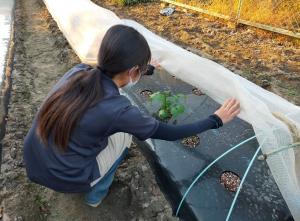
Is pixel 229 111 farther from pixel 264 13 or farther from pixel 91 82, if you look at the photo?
pixel 264 13

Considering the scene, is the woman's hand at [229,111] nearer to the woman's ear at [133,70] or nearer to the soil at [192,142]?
the woman's ear at [133,70]

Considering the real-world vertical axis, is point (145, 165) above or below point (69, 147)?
below

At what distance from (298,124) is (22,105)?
2684 millimetres

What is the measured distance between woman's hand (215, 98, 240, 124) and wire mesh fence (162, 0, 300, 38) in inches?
125

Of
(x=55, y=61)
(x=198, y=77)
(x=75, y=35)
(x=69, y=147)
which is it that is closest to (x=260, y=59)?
(x=198, y=77)

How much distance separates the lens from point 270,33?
482 cm

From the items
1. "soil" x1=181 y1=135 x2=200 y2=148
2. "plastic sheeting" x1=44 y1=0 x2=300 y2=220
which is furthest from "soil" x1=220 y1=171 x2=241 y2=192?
"plastic sheeting" x1=44 y1=0 x2=300 y2=220

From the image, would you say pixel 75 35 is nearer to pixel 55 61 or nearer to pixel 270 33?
pixel 55 61

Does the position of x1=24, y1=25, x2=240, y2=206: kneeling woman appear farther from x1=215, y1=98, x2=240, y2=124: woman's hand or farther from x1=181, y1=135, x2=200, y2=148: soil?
x1=181, y1=135, x2=200, y2=148: soil

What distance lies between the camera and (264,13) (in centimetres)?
498

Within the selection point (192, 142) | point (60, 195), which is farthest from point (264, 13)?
point (60, 195)

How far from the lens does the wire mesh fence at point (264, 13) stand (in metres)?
4.73

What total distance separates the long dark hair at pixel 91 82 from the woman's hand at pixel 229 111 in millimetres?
573

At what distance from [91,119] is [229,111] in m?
0.82
